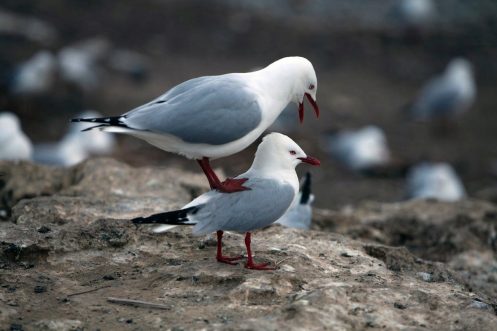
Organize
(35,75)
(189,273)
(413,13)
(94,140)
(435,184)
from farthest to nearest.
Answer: (413,13) < (35,75) < (94,140) < (435,184) < (189,273)

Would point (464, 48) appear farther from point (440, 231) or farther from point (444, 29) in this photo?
point (440, 231)

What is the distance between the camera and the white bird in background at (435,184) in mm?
9344

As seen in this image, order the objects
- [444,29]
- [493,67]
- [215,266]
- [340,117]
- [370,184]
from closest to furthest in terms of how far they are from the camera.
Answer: [215,266]
[370,184]
[340,117]
[493,67]
[444,29]

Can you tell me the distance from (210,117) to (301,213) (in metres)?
1.69

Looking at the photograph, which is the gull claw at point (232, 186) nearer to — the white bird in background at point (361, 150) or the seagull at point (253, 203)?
the seagull at point (253, 203)

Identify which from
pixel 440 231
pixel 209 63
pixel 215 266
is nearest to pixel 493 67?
pixel 209 63

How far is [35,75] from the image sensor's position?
11805mm

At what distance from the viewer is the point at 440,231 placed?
6500mm

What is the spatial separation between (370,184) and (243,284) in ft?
20.6

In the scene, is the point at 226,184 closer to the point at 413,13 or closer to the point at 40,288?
the point at 40,288

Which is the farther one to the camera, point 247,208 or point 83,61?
point 83,61

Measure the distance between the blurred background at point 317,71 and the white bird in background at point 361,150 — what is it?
2 centimetres

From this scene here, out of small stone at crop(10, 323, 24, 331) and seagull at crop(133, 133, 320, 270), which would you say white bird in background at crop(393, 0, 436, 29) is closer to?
seagull at crop(133, 133, 320, 270)

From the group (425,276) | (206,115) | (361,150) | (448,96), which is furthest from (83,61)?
(425,276)
